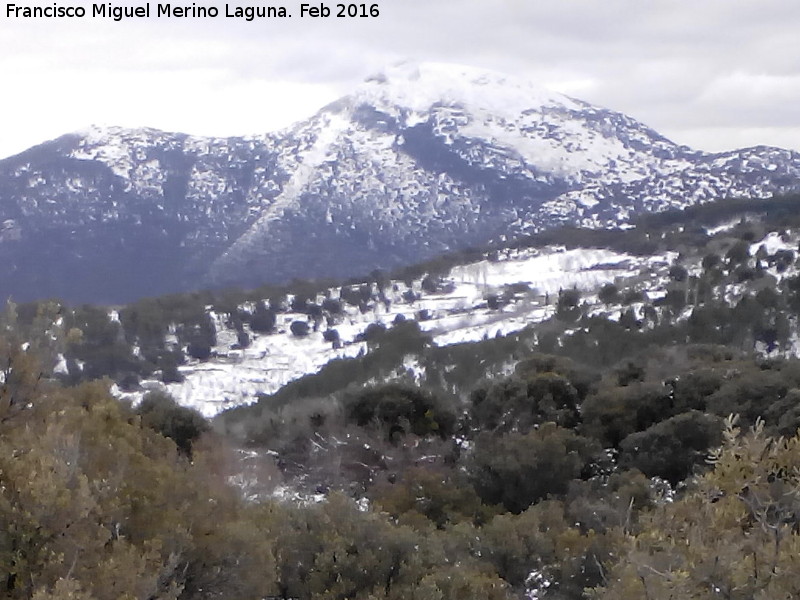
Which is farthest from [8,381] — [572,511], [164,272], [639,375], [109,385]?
[164,272]

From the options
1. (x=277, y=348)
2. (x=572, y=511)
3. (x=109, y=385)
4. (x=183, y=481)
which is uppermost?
(x=109, y=385)

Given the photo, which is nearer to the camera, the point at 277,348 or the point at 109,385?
the point at 109,385

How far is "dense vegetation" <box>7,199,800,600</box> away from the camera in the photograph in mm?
6887

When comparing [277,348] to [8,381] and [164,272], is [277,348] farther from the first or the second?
[164,272]

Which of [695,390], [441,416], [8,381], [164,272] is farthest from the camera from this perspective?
[164,272]

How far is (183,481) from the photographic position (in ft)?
32.8

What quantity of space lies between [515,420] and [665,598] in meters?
20.7

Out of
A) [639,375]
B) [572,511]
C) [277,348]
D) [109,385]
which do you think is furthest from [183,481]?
[277,348]

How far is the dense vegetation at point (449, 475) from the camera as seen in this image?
271 inches

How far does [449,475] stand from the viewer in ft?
77.0

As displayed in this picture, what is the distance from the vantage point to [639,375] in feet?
96.9

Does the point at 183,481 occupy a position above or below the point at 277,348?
above

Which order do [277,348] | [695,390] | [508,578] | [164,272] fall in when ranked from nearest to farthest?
[508,578] → [695,390] → [277,348] → [164,272]

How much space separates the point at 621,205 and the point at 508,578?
7356 inches
